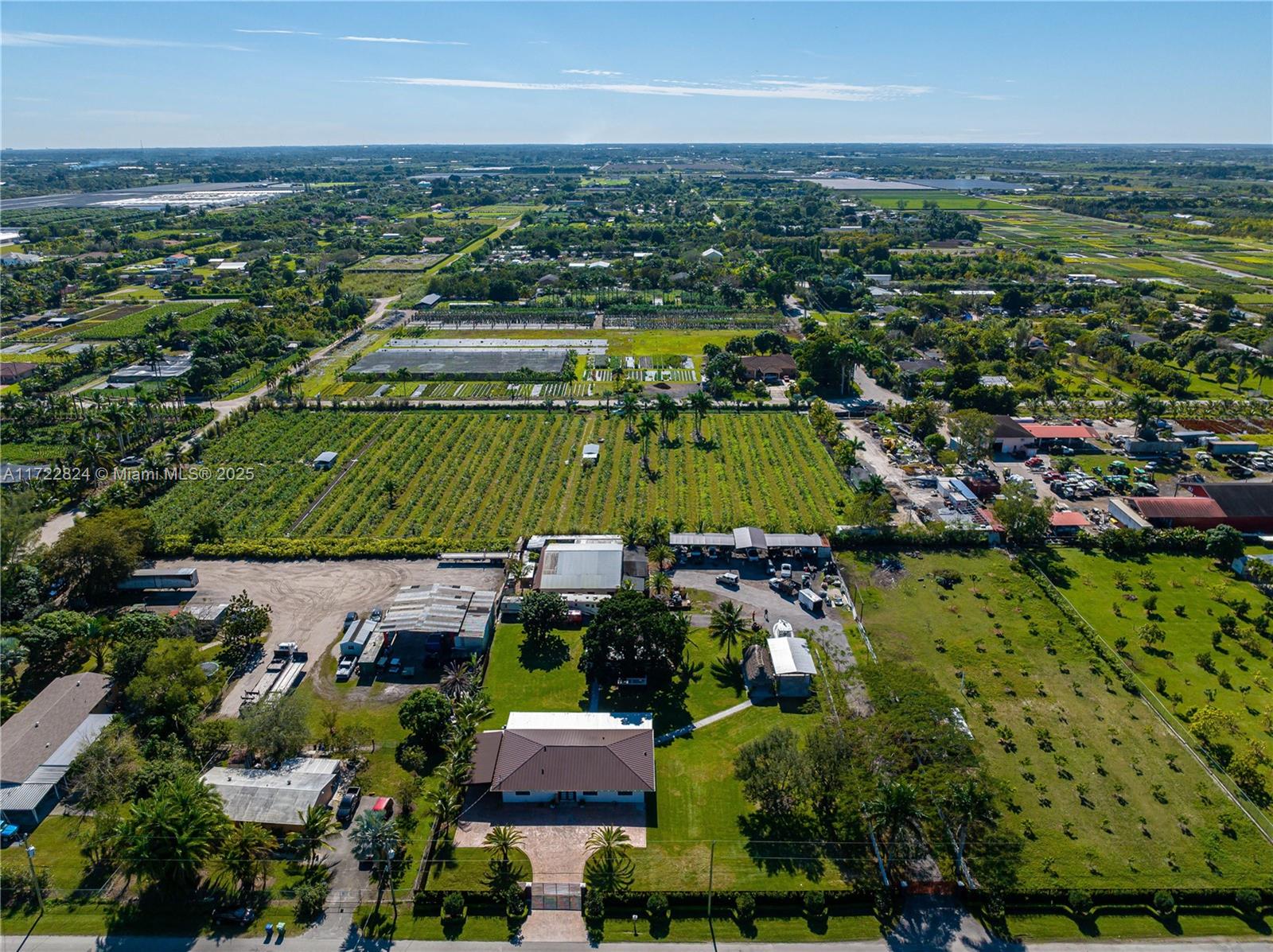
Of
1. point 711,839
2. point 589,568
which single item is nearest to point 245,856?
point 711,839

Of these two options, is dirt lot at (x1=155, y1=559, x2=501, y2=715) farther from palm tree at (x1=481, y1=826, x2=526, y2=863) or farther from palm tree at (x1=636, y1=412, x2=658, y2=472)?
palm tree at (x1=636, y1=412, x2=658, y2=472)

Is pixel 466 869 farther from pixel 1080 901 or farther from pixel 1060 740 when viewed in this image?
pixel 1060 740

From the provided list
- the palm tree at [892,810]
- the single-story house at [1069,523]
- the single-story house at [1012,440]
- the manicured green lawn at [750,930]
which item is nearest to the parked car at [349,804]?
the manicured green lawn at [750,930]

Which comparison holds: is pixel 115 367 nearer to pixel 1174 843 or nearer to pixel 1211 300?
pixel 1174 843

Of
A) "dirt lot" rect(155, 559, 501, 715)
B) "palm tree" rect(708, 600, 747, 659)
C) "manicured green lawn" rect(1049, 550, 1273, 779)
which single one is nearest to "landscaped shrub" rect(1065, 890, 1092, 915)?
"manicured green lawn" rect(1049, 550, 1273, 779)

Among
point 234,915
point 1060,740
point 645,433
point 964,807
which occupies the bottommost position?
point 234,915
